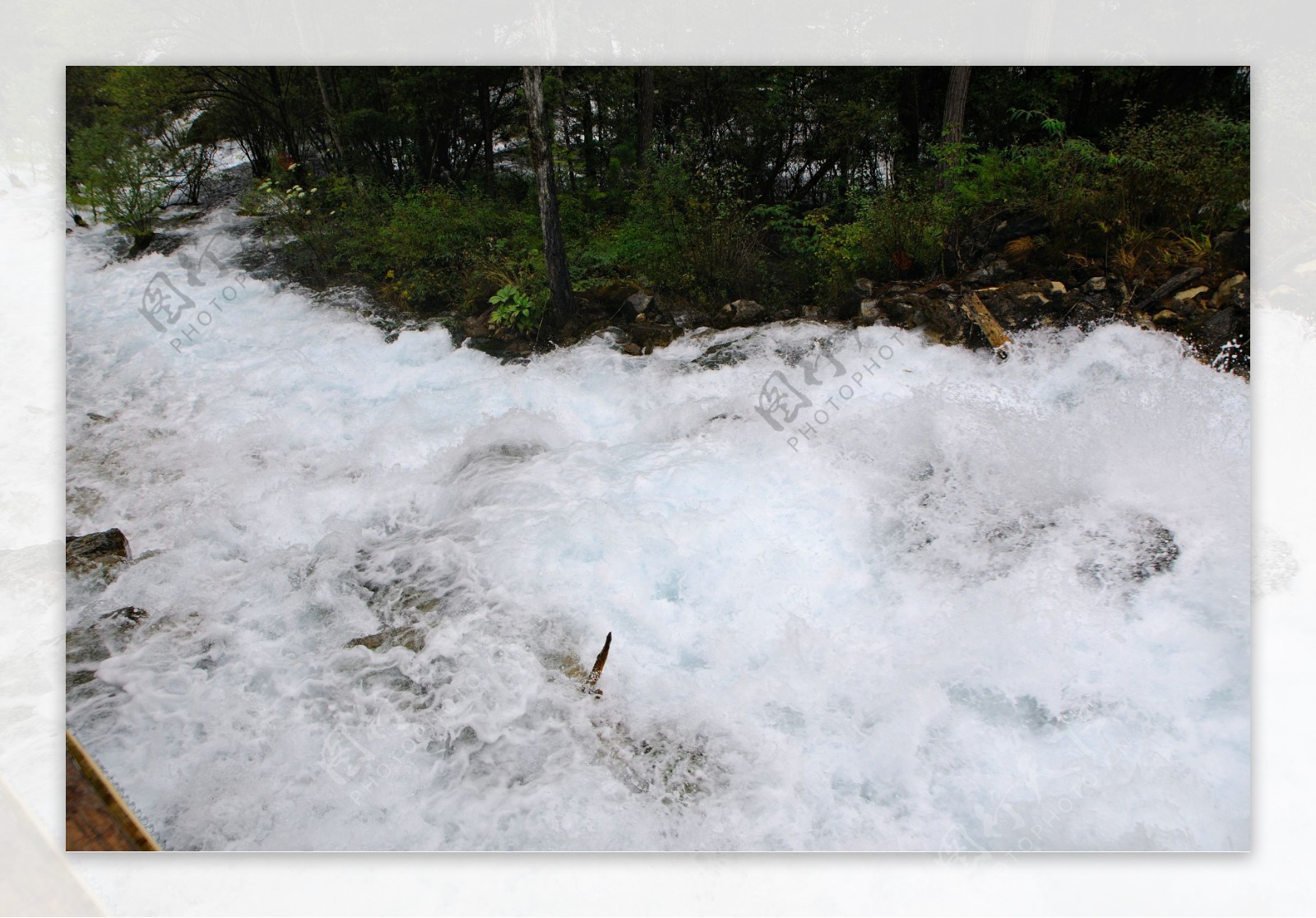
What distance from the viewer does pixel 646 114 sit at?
4.41 m

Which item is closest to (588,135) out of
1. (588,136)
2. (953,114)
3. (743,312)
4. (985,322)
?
(588,136)

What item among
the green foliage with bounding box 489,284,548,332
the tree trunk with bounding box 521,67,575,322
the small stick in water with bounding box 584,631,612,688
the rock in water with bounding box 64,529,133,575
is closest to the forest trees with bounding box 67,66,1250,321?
the tree trunk with bounding box 521,67,575,322

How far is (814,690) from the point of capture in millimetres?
2141

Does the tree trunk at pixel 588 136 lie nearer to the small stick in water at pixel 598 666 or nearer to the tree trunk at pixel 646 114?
the tree trunk at pixel 646 114

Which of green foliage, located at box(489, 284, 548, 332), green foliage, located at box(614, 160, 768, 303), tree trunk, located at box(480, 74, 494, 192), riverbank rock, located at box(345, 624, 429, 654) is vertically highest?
tree trunk, located at box(480, 74, 494, 192)

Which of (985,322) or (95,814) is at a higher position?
(985,322)

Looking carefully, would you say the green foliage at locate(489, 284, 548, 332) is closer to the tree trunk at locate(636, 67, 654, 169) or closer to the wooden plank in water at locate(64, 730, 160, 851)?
the tree trunk at locate(636, 67, 654, 169)

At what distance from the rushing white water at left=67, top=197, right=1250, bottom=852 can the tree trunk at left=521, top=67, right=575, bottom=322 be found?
109cm

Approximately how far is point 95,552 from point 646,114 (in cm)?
374

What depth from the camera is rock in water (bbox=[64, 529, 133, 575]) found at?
8.15 ft

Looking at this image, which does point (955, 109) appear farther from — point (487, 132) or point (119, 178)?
point (119, 178)

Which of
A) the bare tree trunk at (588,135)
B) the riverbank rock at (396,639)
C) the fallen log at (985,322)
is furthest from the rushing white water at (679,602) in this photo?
the bare tree trunk at (588,135)

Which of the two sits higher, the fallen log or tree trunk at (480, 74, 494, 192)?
tree trunk at (480, 74, 494, 192)

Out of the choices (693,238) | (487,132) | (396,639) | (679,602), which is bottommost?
(396,639)
